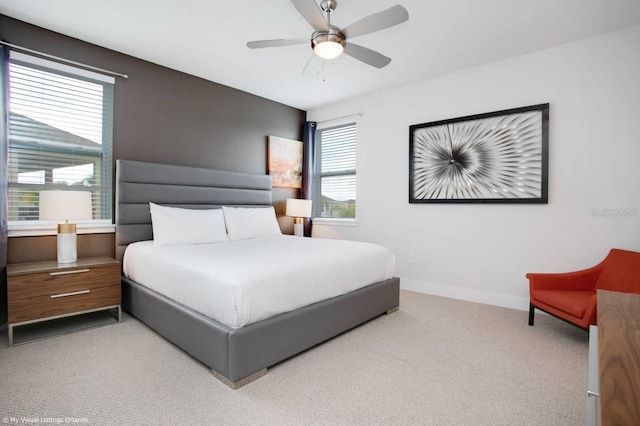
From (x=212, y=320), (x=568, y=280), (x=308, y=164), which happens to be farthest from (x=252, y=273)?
(x=308, y=164)

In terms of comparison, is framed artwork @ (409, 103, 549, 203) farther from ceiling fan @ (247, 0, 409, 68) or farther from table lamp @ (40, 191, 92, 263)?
table lamp @ (40, 191, 92, 263)

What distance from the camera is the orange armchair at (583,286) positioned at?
2495 mm

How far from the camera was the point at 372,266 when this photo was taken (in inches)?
119

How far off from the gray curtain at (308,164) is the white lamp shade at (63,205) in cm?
303

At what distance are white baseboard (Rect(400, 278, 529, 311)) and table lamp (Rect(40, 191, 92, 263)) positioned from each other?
365 centimetres

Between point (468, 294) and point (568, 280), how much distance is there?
1.07 meters

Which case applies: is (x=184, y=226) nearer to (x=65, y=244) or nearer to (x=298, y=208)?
(x=65, y=244)

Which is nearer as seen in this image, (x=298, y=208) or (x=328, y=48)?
(x=328, y=48)

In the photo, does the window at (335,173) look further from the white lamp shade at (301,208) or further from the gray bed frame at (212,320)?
the gray bed frame at (212,320)

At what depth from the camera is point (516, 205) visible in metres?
3.46

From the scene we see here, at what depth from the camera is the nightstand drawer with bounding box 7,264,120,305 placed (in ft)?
8.03

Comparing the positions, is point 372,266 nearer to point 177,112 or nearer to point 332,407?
point 332,407

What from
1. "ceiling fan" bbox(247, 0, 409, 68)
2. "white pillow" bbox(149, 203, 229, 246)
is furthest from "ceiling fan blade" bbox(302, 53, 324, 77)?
"white pillow" bbox(149, 203, 229, 246)

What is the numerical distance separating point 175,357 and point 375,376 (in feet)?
4.55
